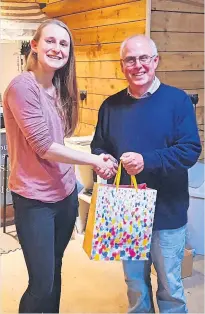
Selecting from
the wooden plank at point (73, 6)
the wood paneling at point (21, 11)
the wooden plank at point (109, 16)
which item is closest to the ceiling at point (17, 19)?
the wood paneling at point (21, 11)

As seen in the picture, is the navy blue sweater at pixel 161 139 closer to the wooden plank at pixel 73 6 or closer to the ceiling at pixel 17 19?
the wooden plank at pixel 73 6

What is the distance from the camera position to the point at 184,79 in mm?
2811

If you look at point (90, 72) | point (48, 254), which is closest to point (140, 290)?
point (48, 254)

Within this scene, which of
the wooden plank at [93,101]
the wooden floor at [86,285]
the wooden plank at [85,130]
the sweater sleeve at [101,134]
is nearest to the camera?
the sweater sleeve at [101,134]

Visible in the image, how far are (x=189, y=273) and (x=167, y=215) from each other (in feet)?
3.31

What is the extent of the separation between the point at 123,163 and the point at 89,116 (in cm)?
182

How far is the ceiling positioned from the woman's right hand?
2273 millimetres

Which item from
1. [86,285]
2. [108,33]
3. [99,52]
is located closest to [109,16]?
[108,33]

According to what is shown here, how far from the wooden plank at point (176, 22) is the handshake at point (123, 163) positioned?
131 centimetres

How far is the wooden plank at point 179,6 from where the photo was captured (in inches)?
101

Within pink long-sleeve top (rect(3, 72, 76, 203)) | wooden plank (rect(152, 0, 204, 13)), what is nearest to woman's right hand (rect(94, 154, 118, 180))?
pink long-sleeve top (rect(3, 72, 76, 203))

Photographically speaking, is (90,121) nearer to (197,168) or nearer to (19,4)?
(197,168)

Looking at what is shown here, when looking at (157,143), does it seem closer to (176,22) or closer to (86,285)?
(86,285)

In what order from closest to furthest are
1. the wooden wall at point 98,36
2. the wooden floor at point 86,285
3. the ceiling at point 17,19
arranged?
1. the wooden floor at point 86,285
2. the wooden wall at point 98,36
3. the ceiling at point 17,19
